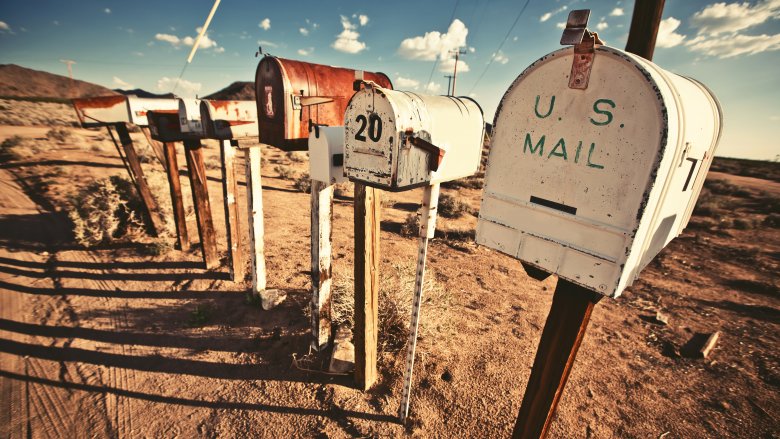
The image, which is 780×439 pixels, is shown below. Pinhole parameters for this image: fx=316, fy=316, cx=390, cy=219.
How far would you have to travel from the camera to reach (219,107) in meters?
4.07

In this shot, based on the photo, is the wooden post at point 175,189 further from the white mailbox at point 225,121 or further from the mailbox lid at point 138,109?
the white mailbox at point 225,121

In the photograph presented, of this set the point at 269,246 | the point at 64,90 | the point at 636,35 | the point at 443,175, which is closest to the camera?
the point at 636,35

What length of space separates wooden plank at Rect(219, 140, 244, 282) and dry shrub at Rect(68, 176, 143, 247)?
9.77 feet

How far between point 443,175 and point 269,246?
4713mm

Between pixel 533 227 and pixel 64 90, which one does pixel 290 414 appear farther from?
pixel 64 90

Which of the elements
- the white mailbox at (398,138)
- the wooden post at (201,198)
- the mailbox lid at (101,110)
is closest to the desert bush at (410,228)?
the wooden post at (201,198)

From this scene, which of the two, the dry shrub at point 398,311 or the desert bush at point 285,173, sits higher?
the desert bush at point 285,173

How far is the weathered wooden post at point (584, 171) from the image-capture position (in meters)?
1.19

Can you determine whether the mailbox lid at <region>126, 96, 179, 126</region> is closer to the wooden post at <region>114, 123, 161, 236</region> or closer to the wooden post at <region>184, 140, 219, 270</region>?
the wooden post at <region>114, 123, 161, 236</region>

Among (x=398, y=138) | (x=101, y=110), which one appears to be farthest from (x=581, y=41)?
(x=101, y=110)

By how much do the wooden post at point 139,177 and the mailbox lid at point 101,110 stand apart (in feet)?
0.73

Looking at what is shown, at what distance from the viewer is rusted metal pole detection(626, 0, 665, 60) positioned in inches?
55.6

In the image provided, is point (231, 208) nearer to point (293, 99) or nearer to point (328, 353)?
point (293, 99)

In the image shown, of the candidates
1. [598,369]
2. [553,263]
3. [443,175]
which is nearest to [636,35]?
[553,263]
